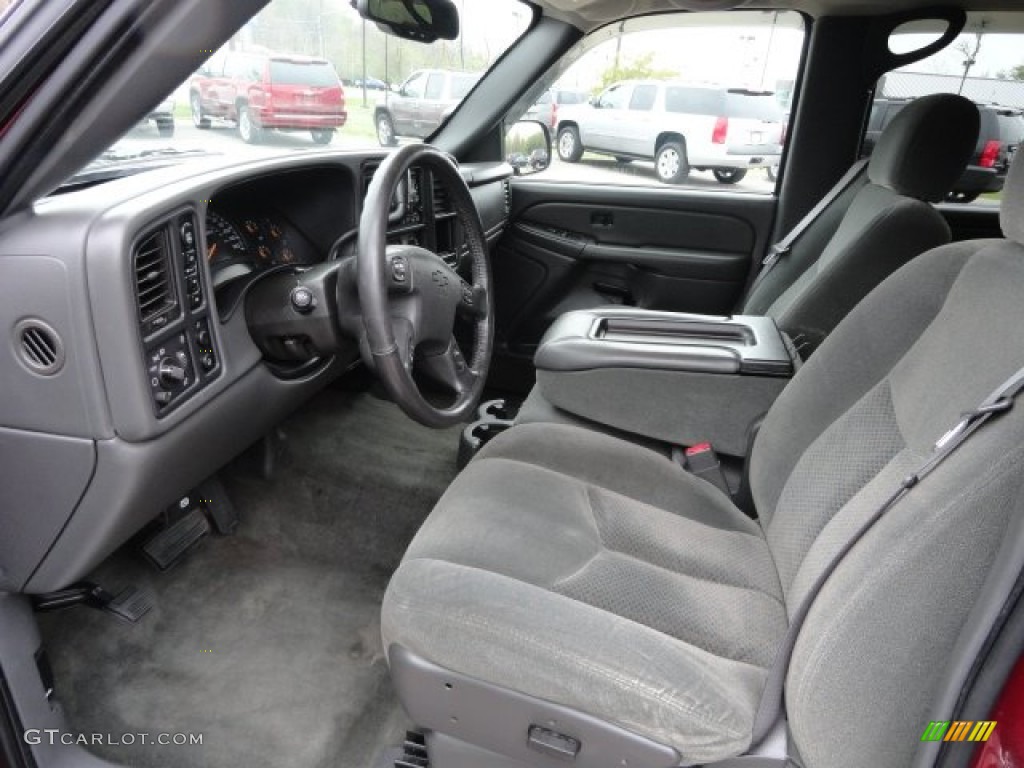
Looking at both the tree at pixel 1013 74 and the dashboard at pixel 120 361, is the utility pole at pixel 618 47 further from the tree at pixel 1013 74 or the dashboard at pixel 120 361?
the dashboard at pixel 120 361

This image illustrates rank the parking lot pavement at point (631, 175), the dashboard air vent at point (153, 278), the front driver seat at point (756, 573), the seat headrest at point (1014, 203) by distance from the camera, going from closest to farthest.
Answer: the front driver seat at point (756, 573)
the seat headrest at point (1014, 203)
the dashboard air vent at point (153, 278)
the parking lot pavement at point (631, 175)

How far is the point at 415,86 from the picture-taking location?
8.92ft

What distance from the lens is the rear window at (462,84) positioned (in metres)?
2.74

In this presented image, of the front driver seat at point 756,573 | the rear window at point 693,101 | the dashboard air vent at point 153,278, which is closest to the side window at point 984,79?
the rear window at point 693,101

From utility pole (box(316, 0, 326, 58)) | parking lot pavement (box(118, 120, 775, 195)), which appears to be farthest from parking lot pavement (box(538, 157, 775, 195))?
utility pole (box(316, 0, 326, 58))

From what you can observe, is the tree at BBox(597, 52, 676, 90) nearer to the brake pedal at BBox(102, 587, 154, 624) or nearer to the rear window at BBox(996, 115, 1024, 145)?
the rear window at BBox(996, 115, 1024, 145)

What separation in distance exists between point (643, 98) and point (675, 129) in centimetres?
20

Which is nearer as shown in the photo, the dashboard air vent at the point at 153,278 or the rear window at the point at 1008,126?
the dashboard air vent at the point at 153,278

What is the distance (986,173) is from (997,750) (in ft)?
7.39

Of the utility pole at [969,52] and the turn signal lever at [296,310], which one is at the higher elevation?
the utility pole at [969,52]

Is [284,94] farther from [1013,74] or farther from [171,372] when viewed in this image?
[1013,74]

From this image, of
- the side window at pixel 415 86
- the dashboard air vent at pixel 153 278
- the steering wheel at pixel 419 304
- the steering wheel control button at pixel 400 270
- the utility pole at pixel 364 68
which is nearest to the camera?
the dashboard air vent at pixel 153 278

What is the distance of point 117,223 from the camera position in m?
1.18

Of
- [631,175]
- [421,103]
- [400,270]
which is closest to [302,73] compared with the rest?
[421,103]
